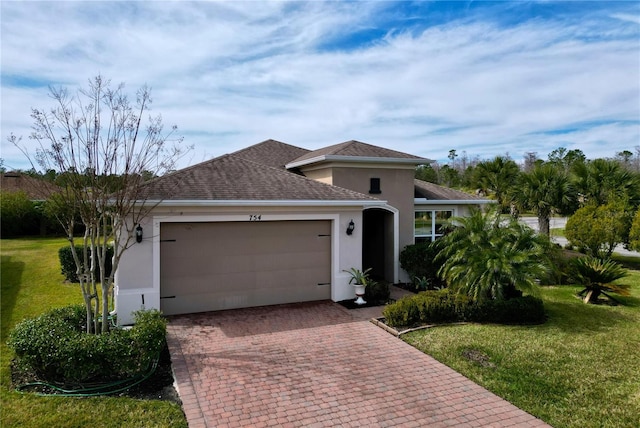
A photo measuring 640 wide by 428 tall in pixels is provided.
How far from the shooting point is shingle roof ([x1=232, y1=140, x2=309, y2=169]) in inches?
704

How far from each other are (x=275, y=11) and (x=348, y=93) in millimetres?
6555

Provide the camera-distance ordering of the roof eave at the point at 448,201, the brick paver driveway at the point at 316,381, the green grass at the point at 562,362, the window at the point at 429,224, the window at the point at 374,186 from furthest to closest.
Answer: the window at the point at 429,224, the roof eave at the point at 448,201, the window at the point at 374,186, the green grass at the point at 562,362, the brick paver driveway at the point at 316,381

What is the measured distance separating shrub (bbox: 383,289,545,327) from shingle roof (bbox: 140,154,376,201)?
3793 mm

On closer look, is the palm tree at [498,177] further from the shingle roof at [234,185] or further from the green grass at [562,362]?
the shingle roof at [234,185]

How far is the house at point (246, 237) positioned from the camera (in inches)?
414

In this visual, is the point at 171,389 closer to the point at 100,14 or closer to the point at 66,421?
the point at 66,421

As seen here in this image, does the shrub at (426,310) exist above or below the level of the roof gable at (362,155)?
below

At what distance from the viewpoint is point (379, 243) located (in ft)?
53.5

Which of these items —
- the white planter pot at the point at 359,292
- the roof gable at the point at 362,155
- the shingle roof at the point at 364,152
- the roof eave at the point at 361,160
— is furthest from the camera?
the shingle roof at the point at 364,152

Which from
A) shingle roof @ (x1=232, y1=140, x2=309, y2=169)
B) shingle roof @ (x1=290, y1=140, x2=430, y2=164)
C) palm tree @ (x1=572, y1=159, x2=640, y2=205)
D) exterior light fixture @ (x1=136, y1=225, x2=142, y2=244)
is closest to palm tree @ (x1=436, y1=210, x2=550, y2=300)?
shingle roof @ (x1=290, y1=140, x2=430, y2=164)

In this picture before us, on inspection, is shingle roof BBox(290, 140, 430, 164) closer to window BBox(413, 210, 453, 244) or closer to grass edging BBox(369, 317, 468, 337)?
window BBox(413, 210, 453, 244)

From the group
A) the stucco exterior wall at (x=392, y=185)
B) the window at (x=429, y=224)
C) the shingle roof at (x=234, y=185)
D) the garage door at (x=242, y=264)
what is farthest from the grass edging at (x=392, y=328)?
the window at (x=429, y=224)

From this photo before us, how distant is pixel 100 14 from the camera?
9.37 metres

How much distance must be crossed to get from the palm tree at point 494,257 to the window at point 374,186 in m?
4.08
